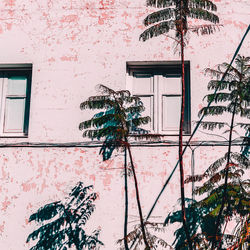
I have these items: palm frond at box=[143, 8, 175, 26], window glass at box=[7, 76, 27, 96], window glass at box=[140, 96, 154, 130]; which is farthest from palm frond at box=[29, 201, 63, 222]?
palm frond at box=[143, 8, 175, 26]

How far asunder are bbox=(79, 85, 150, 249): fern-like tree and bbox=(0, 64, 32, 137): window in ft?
4.03

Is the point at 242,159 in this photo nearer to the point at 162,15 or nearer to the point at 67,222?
the point at 162,15

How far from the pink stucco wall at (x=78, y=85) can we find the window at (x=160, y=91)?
21 cm

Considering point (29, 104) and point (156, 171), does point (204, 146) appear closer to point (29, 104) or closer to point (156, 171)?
point (156, 171)

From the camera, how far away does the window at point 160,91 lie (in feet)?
29.4

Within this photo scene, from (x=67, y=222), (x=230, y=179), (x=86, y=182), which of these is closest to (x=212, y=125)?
(x=230, y=179)

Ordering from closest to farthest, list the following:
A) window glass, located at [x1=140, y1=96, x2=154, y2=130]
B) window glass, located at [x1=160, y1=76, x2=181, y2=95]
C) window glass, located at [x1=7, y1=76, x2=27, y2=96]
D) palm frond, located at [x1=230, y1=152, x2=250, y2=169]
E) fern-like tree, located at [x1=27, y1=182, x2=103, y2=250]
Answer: palm frond, located at [x1=230, y1=152, x2=250, y2=169], fern-like tree, located at [x1=27, y1=182, x2=103, y2=250], window glass, located at [x1=140, y1=96, x2=154, y2=130], window glass, located at [x1=160, y1=76, x2=181, y2=95], window glass, located at [x1=7, y1=76, x2=27, y2=96]

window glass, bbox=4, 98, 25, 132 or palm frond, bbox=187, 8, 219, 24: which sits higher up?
palm frond, bbox=187, 8, 219, 24

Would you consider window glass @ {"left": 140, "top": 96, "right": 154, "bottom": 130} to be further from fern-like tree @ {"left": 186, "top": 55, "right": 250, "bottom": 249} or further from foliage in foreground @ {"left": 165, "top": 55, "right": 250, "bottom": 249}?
fern-like tree @ {"left": 186, "top": 55, "right": 250, "bottom": 249}

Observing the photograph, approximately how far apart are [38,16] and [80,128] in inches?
95.3

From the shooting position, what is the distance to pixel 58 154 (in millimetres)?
8766

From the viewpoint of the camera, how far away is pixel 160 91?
915 cm

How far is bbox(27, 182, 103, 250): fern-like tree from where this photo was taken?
8336mm

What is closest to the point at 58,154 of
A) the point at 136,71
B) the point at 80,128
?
the point at 80,128
